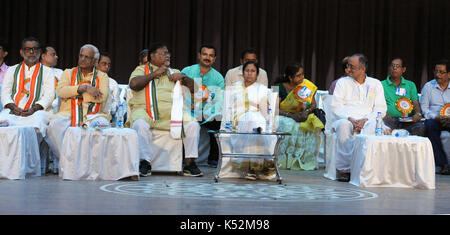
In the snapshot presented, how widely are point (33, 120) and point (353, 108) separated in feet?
11.3

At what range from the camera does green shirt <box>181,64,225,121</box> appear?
7539 mm

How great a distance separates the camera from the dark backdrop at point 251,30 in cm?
919

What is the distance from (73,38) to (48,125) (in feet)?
9.81

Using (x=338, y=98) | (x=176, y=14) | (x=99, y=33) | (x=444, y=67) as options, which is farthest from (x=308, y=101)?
(x=99, y=33)

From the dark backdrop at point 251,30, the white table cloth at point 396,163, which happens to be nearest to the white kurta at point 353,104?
the white table cloth at point 396,163

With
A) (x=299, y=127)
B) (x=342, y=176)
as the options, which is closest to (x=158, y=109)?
(x=299, y=127)

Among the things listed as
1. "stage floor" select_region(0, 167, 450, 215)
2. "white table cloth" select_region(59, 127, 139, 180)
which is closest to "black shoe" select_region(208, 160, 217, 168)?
"stage floor" select_region(0, 167, 450, 215)

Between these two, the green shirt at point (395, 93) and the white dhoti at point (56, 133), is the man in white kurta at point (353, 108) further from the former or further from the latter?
the white dhoti at point (56, 133)

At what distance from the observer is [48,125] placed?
649 centimetres

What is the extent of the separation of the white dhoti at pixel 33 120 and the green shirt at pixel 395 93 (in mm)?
4272

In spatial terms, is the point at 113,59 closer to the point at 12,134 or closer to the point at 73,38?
the point at 73,38

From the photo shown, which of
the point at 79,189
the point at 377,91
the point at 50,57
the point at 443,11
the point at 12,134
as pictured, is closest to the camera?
the point at 79,189

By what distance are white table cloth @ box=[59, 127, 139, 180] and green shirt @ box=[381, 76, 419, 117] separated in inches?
145

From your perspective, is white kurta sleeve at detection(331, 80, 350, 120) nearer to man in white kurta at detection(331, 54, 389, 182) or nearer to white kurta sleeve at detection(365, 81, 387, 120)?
man in white kurta at detection(331, 54, 389, 182)
